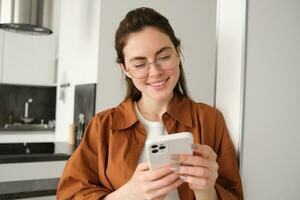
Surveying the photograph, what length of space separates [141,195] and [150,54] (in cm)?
34

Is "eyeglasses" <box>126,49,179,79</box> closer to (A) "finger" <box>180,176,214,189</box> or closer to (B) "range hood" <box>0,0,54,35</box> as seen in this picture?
(A) "finger" <box>180,176,214,189</box>

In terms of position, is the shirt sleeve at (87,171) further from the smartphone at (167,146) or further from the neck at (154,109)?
the smartphone at (167,146)

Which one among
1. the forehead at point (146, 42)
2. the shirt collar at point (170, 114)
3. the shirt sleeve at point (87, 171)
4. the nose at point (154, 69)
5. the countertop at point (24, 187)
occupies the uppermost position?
the forehead at point (146, 42)

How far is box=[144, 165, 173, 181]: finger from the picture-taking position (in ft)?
2.22

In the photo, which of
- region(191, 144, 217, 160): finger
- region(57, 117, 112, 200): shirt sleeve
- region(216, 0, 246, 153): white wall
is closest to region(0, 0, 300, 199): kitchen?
region(216, 0, 246, 153): white wall

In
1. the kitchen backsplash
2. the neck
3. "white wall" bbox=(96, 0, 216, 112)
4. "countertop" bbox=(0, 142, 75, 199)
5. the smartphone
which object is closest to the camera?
the smartphone

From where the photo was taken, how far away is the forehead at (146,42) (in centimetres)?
80

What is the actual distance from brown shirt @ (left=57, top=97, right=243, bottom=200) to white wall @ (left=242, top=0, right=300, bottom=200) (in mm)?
59

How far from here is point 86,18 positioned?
211 centimetres

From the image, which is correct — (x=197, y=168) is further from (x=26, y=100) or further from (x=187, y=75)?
(x=26, y=100)

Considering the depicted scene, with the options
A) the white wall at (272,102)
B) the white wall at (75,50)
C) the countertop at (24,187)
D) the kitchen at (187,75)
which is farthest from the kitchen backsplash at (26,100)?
the white wall at (272,102)

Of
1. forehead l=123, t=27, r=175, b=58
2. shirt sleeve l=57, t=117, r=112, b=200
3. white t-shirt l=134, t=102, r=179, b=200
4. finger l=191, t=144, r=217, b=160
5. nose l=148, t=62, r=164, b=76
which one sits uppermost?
forehead l=123, t=27, r=175, b=58

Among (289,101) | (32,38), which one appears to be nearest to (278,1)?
(289,101)

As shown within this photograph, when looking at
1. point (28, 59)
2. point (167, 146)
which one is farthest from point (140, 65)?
point (28, 59)
